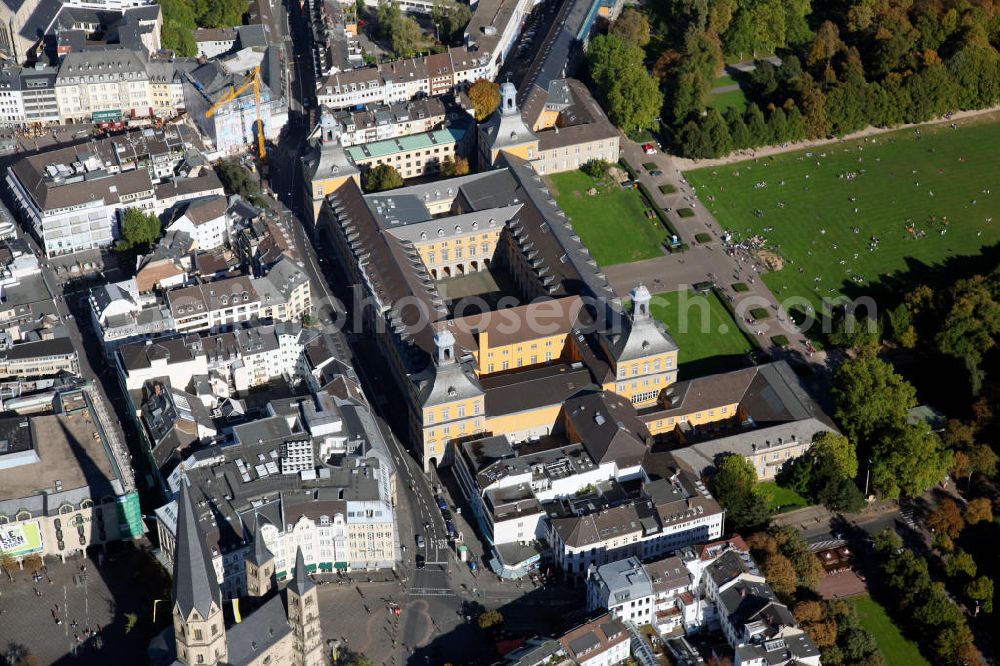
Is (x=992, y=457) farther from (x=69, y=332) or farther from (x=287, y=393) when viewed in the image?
(x=69, y=332)

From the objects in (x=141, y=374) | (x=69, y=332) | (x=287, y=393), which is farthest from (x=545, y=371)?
(x=69, y=332)

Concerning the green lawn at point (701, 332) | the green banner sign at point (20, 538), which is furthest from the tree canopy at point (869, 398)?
the green banner sign at point (20, 538)

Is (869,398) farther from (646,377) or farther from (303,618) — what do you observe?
(303,618)

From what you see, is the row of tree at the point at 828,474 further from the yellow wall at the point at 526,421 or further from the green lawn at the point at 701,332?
the yellow wall at the point at 526,421

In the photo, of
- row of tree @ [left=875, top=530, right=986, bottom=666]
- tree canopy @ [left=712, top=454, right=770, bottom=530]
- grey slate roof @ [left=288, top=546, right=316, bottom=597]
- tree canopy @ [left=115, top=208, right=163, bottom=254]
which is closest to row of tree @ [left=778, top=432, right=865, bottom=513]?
tree canopy @ [left=712, top=454, right=770, bottom=530]

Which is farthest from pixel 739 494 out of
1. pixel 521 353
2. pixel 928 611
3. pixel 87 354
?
pixel 87 354

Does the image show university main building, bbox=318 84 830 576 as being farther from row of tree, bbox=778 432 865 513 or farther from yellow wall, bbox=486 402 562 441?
row of tree, bbox=778 432 865 513
